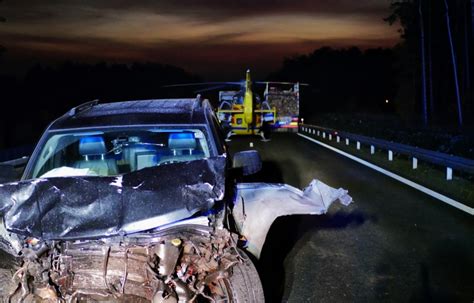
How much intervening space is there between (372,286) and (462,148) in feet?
35.7

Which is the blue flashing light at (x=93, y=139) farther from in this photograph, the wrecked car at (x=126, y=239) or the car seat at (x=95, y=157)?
the wrecked car at (x=126, y=239)

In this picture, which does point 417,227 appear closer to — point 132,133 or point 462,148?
point 132,133

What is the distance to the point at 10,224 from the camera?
3916mm

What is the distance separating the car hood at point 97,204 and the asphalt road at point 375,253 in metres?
1.88

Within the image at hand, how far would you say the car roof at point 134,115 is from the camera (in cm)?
549

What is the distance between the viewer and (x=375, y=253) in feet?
23.1

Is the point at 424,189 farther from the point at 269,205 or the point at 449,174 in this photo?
the point at 269,205

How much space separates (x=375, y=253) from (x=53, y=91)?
10589 cm

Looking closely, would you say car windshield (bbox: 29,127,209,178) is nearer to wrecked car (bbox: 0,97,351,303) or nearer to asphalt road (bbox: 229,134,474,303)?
wrecked car (bbox: 0,97,351,303)

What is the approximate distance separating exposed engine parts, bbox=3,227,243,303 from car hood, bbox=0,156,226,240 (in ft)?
0.36

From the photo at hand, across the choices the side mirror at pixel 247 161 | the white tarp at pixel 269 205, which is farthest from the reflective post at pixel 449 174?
the side mirror at pixel 247 161

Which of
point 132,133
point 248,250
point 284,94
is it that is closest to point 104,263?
point 248,250

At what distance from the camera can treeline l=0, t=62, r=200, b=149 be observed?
48.4 metres

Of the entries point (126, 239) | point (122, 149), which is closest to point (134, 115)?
point (122, 149)
